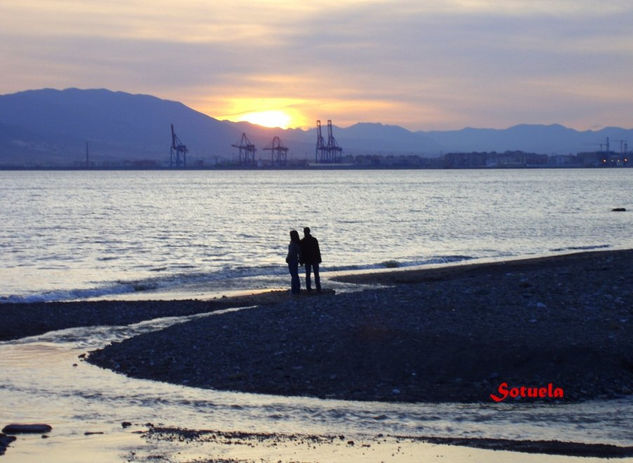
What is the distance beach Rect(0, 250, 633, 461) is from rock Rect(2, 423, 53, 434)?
49.0 inches

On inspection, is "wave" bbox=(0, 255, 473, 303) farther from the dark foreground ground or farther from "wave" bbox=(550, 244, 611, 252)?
the dark foreground ground

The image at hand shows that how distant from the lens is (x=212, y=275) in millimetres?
32344

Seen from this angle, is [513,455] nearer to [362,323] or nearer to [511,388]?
[511,388]

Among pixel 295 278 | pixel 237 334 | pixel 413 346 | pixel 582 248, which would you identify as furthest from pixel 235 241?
pixel 413 346

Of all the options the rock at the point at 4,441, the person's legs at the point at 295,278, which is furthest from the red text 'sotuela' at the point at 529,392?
the person's legs at the point at 295,278

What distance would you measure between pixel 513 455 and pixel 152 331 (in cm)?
971

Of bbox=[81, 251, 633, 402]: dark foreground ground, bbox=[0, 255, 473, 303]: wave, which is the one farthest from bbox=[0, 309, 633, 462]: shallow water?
bbox=[0, 255, 473, 303]: wave

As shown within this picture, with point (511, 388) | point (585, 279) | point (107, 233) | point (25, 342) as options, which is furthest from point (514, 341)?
point (107, 233)

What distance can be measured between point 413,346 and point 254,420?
3.42 metres

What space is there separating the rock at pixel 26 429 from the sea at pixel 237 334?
172 mm

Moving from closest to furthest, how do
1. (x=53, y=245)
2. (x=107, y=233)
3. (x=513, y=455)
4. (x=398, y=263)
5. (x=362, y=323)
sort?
1. (x=513, y=455)
2. (x=362, y=323)
3. (x=398, y=263)
4. (x=53, y=245)
5. (x=107, y=233)

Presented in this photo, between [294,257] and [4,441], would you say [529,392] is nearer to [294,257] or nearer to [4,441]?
[4,441]

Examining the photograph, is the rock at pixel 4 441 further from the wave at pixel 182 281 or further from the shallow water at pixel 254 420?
the wave at pixel 182 281

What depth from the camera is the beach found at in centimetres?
1247
